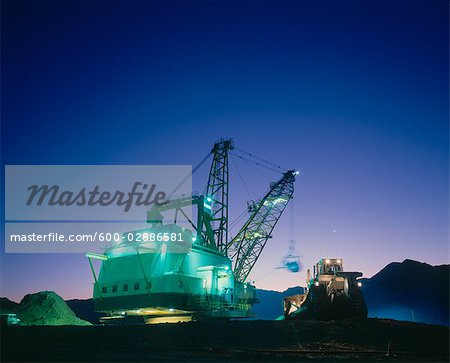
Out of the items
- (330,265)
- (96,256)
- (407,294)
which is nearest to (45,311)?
(96,256)

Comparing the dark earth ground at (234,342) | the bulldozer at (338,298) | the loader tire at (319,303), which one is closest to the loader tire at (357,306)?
the bulldozer at (338,298)

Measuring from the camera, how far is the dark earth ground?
16.7 metres

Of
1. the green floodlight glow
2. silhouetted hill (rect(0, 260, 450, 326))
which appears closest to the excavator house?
the green floodlight glow

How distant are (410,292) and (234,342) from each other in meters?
136

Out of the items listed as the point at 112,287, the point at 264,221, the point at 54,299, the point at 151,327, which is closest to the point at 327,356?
the point at 151,327

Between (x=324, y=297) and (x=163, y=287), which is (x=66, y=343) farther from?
(x=324, y=297)

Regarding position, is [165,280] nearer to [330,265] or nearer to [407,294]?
[330,265]

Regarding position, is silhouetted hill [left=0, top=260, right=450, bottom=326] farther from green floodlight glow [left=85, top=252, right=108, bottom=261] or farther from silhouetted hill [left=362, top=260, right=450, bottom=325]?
green floodlight glow [left=85, top=252, right=108, bottom=261]

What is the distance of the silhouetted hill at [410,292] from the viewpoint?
Answer: 12456 cm

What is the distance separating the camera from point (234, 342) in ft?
66.4

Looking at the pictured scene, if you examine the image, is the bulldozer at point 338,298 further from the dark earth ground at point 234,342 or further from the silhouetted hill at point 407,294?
the silhouetted hill at point 407,294

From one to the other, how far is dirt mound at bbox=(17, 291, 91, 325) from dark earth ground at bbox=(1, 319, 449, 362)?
34748 mm

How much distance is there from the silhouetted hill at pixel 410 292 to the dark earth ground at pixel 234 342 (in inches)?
4597

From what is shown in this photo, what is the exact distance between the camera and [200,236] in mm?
43906
